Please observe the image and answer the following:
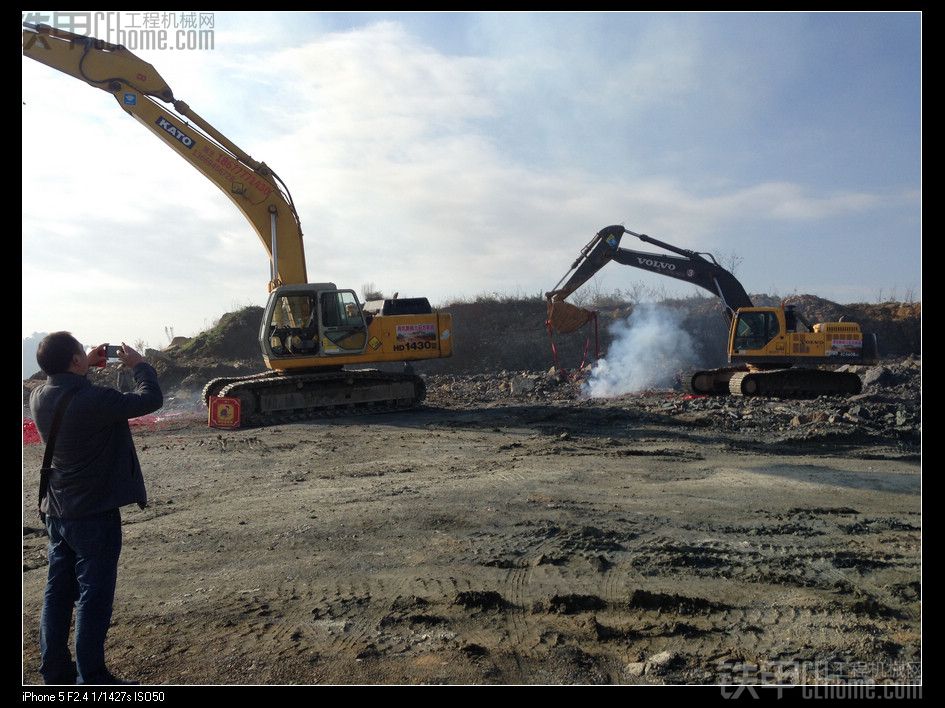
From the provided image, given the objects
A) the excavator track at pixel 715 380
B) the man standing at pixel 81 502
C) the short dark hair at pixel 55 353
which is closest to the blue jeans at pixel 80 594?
the man standing at pixel 81 502

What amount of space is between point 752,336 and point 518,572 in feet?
44.7

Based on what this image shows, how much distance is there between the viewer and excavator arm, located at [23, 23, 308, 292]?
13.9m

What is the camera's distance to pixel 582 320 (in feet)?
61.5

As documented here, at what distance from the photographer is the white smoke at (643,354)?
21359 mm

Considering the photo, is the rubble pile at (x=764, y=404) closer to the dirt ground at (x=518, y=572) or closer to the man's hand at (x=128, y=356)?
the dirt ground at (x=518, y=572)

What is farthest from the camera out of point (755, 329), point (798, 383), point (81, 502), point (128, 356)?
point (755, 329)

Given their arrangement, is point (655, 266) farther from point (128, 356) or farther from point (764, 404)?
point (128, 356)

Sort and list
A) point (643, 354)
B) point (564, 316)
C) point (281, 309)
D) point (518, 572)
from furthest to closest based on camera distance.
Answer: point (643, 354) < point (564, 316) < point (281, 309) < point (518, 572)

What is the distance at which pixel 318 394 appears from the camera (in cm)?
1472

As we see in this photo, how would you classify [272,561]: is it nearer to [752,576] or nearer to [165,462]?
[752,576]

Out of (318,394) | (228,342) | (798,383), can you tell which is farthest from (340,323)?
(228,342)

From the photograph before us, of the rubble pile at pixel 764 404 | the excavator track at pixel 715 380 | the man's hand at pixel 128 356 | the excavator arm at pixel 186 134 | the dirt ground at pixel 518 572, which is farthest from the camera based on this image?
the excavator track at pixel 715 380

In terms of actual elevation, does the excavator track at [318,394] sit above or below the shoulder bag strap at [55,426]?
below
